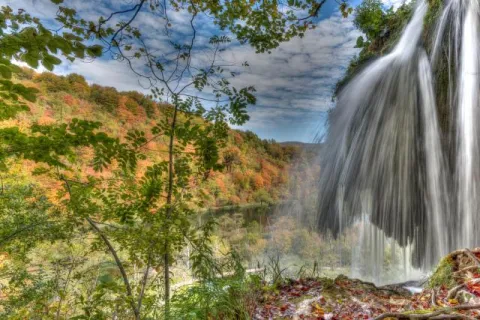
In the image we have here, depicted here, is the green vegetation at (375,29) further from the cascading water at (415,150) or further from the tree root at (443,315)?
the tree root at (443,315)

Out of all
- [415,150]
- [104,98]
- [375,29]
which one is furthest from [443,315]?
[104,98]

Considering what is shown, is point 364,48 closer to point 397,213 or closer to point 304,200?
point 397,213

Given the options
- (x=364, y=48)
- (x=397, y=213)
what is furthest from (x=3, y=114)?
(x=364, y=48)

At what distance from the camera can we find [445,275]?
7.64 ft

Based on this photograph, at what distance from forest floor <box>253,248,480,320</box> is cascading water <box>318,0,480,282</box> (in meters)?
2.83

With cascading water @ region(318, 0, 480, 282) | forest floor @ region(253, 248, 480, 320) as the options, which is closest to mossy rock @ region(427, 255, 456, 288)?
forest floor @ region(253, 248, 480, 320)

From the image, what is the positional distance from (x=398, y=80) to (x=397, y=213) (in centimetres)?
301

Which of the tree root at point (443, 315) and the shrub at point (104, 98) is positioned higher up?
the shrub at point (104, 98)

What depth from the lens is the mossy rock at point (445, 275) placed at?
224cm

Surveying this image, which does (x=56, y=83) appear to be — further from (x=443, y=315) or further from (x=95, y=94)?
(x=443, y=315)

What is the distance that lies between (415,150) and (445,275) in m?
3.73

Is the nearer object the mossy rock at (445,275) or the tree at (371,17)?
the mossy rock at (445,275)

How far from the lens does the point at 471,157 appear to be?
14.7 ft

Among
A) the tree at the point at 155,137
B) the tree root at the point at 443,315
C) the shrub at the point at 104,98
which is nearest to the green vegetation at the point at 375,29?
the tree at the point at 155,137
